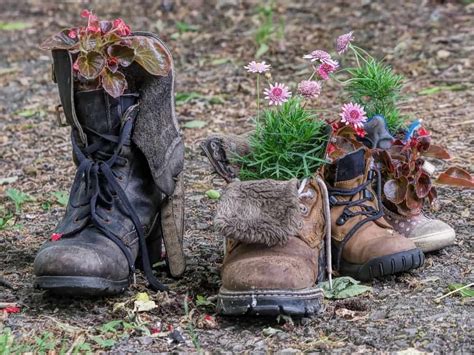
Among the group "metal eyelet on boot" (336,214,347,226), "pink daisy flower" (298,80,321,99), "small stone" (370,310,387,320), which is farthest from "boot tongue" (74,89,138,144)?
"small stone" (370,310,387,320)

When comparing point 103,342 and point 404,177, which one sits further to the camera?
point 404,177

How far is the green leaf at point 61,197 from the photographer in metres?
3.70

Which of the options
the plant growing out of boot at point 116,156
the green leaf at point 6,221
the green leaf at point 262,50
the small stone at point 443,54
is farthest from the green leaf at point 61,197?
the small stone at point 443,54

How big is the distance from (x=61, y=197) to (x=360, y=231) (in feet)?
4.79

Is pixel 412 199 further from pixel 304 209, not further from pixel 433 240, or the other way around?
pixel 304 209

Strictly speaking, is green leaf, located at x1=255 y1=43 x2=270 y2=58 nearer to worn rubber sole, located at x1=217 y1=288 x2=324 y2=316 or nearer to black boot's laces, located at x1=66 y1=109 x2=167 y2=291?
black boot's laces, located at x1=66 y1=109 x2=167 y2=291

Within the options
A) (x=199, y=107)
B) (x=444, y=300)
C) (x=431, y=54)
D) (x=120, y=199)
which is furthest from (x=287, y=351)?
(x=431, y=54)

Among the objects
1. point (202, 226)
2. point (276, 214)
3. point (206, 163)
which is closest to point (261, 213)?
point (276, 214)

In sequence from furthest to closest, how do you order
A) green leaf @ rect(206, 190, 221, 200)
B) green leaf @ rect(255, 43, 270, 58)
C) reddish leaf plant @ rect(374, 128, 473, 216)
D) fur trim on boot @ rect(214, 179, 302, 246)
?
green leaf @ rect(255, 43, 270, 58), green leaf @ rect(206, 190, 221, 200), reddish leaf plant @ rect(374, 128, 473, 216), fur trim on boot @ rect(214, 179, 302, 246)

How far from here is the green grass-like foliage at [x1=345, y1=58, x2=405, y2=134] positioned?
9.75 ft

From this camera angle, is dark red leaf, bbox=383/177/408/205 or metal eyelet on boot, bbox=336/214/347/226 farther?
dark red leaf, bbox=383/177/408/205

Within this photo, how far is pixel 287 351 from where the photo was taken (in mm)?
2281

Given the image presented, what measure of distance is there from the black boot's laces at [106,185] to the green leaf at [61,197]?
3.06 feet

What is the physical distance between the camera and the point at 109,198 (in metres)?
2.73
